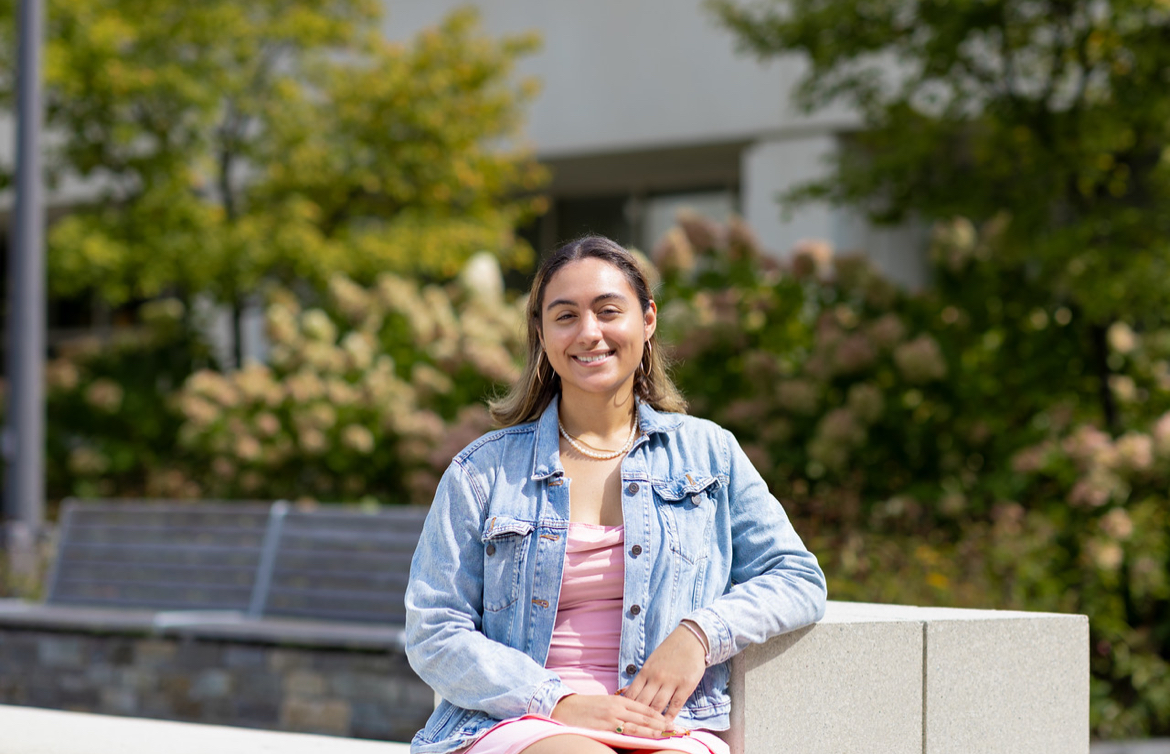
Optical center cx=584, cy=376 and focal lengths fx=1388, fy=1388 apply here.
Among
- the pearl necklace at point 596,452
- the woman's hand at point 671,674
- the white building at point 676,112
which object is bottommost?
the woman's hand at point 671,674

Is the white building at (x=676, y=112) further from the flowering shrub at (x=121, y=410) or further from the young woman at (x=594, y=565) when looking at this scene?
the young woman at (x=594, y=565)

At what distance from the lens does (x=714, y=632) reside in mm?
2910

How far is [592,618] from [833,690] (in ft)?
2.14

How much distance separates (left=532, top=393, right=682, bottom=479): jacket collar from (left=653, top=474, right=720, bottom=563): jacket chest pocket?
0.15 metres

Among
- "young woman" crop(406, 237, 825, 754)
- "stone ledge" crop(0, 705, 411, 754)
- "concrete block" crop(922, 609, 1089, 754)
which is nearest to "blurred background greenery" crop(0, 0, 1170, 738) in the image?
"concrete block" crop(922, 609, 1089, 754)

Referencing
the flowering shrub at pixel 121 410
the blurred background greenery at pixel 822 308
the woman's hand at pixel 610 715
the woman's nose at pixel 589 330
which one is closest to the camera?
the woman's hand at pixel 610 715

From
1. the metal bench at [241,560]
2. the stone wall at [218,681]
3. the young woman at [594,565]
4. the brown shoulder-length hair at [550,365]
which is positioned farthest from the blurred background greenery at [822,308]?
the young woman at [594,565]

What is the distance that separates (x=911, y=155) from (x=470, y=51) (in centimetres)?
645

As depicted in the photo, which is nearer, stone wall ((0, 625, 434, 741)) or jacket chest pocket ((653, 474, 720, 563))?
jacket chest pocket ((653, 474, 720, 563))

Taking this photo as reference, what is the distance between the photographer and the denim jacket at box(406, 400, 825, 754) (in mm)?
2910

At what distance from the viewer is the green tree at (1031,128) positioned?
7504 mm

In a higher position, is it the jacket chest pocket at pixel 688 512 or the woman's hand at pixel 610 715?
the jacket chest pocket at pixel 688 512

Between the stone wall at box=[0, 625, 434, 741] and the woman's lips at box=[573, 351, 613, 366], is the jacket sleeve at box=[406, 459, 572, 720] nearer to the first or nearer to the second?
the woman's lips at box=[573, 351, 613, 366]

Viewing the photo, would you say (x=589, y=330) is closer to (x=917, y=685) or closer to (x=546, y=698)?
(x=546, y=698)
